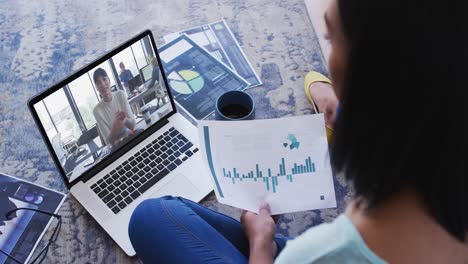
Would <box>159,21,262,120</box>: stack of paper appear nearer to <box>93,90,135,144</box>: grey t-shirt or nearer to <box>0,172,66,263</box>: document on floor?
<box>93,90,135,144</box>: grey t-shirt

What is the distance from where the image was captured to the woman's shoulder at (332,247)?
53cm

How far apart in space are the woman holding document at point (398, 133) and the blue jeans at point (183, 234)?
23 centimetres

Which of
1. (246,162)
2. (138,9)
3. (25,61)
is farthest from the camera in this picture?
(138,9)

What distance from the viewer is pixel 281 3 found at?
1.38 meters

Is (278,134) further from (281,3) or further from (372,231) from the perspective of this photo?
(281,3)

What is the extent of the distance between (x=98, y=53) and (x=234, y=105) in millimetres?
472

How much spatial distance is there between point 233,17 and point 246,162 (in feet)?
1.92

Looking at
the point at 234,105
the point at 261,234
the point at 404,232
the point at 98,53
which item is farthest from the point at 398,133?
the point at 98,53

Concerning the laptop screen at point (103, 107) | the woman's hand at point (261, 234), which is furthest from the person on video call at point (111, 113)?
the woman's hand at point (261, 234)

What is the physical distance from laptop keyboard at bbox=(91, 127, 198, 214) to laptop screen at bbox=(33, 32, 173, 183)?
0.04 meters

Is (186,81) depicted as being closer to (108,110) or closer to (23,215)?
(108,110)

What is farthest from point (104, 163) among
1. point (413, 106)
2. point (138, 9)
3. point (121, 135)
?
point (413, 106)

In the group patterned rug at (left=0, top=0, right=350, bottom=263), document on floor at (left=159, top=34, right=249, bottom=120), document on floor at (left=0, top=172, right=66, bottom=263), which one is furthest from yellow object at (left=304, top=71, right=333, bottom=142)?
document on floor at (left=0, top=172, right=66, bottom=263)

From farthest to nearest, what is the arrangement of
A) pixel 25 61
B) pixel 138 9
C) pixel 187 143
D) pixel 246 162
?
1. pixel 138 9
2. pixel 25 61
3. pixel 187 143
4. pixel 246 162
